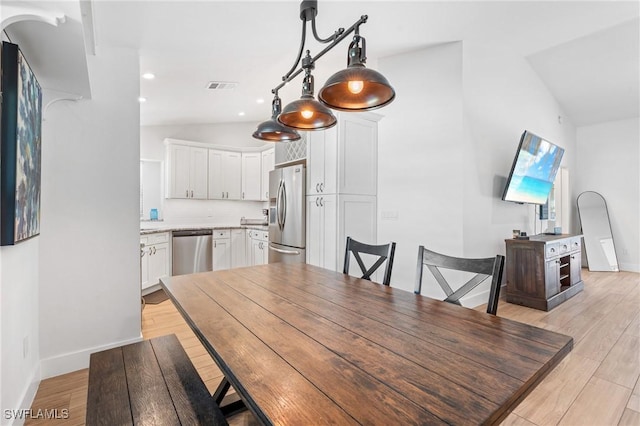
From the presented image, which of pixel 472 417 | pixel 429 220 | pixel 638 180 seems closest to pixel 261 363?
pixel 472 417

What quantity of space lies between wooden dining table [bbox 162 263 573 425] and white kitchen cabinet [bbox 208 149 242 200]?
4.18 meters

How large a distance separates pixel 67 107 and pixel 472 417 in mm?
3076

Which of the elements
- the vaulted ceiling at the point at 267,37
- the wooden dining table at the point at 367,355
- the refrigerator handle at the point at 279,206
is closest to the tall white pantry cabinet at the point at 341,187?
the refrigerator handle at the point at 279,206

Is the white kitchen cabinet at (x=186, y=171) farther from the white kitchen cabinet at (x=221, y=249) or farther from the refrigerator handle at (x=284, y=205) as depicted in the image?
the refrigerator handle at (x=284, y=205)

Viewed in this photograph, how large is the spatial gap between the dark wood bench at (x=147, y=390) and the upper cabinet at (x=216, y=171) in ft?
13.3

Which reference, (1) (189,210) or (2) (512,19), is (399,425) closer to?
(2) (512,19)

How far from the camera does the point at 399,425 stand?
675mm

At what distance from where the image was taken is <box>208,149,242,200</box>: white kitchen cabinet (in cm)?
552

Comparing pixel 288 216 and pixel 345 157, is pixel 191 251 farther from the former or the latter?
pixel 345 157

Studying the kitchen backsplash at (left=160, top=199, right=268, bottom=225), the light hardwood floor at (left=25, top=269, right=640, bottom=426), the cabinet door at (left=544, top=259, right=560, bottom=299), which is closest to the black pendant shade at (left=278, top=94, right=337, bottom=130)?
the light hardwood floor at (left=25, top=269, right=640, bottom=426)

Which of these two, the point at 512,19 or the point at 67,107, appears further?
the point at 512,19

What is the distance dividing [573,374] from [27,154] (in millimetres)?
3786

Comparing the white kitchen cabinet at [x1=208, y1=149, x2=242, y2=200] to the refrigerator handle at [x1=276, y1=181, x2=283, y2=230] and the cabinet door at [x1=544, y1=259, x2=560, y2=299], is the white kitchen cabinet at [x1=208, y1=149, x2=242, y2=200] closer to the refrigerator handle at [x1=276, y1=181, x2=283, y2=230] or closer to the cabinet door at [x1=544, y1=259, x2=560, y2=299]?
the refrigerator handle at [x1=276, y1=181, x2=283, y2=230]

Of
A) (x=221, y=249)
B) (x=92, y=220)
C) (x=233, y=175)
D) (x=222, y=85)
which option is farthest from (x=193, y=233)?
(x=92, y=220)
